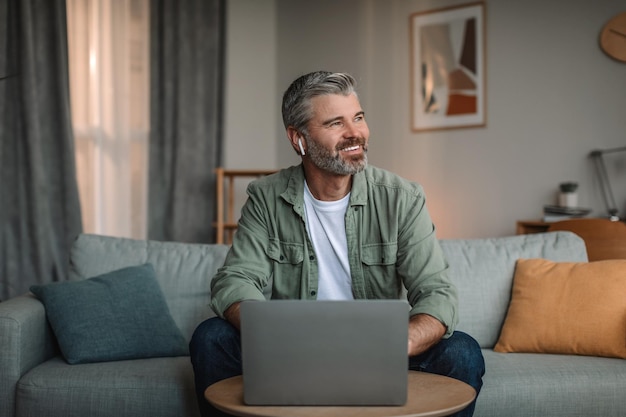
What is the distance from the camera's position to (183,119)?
513 centimetres

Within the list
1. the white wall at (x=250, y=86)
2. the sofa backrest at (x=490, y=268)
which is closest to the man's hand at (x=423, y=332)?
the sofa backrest at (x=490, y=268)

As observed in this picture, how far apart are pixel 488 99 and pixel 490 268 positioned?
8.29 ft

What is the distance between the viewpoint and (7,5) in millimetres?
4109

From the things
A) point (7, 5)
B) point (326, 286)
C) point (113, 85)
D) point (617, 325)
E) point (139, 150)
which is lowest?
point (617, 325)

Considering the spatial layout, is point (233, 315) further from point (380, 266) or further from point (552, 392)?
point (552, 392)

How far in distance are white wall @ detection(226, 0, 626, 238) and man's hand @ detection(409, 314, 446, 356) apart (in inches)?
117

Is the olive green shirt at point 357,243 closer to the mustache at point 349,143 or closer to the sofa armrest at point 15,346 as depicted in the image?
the mustache at point 349,143

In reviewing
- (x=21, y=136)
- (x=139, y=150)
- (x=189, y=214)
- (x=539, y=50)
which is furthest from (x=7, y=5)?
(x=539, y=50)

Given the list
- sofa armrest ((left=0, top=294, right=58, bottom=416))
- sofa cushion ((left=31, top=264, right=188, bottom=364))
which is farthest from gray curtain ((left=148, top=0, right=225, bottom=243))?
sofa armrest ((left=0, top=294, right=58, bottom=416))

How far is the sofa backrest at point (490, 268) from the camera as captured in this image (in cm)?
254

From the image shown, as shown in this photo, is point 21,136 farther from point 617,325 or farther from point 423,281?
point 617,325

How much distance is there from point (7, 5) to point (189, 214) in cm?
175

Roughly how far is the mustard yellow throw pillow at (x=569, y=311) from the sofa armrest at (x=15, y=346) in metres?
1.43

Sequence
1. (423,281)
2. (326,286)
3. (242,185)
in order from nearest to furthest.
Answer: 1. (423,281)
2. (326,286)
3. (242,185)
